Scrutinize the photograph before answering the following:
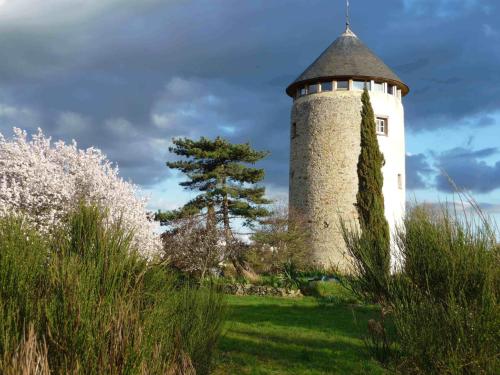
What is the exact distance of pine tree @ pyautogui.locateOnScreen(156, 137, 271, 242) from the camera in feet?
91.3

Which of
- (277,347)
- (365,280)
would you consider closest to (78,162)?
(277,347)

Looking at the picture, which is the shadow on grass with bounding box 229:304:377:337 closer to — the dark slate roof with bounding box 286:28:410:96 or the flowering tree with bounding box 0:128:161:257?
the flowering tree with bounding box 0:128:161:257

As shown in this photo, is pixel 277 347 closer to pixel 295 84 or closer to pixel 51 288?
pixel 51 288

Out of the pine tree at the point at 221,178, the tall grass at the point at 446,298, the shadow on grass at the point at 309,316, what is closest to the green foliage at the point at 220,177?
the pine tree at the point at 221,178

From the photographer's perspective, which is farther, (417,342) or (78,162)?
(78,162)

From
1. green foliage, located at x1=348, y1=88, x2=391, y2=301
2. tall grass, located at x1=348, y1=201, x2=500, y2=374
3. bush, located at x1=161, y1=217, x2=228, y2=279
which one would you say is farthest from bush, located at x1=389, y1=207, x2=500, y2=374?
bush, located at x1=161, y1=217, x2=228, y2=279

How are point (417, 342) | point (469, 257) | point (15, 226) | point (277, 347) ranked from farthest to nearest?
point (277, 347)
point (469, 257)
point (417, 342)
point (15, 226)

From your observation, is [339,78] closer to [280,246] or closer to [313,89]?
[313,89]

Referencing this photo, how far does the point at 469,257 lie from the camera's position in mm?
7867

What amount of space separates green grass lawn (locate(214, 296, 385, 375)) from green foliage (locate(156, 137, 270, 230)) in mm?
10415

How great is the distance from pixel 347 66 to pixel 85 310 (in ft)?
87.5

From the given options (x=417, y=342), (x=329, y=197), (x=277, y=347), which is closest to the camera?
(x=417, y=342)

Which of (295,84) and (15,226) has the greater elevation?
(295,84)

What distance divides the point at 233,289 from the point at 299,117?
480 inches
